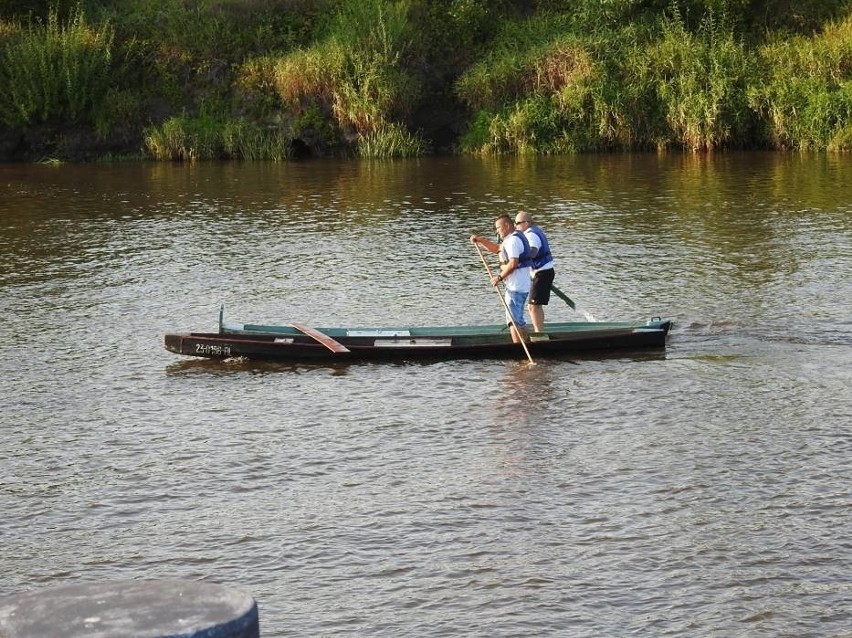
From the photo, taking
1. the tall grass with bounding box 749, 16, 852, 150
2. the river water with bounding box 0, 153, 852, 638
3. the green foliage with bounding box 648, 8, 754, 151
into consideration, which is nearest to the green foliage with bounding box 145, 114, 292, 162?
the green foliage with bounding box 648, 8, 754, 151

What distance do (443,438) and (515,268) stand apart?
407 centimetres

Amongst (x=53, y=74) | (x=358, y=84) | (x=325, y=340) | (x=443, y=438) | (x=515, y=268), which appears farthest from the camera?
(x=53, y=74)

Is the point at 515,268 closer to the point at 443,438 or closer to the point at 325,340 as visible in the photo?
the point at 325,340

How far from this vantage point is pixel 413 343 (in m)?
17.7

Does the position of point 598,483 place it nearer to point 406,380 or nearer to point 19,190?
point 406,380

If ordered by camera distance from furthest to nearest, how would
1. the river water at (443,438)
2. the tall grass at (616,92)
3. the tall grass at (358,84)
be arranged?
the tall grass at (358,84), the tall grass at (616,92), the river water at (443,438)

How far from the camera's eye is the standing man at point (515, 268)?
58.5 ft

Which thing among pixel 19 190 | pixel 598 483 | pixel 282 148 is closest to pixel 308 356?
pixel 598 483

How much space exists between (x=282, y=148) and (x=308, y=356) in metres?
25.3

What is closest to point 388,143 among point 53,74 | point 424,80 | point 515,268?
point 424,80

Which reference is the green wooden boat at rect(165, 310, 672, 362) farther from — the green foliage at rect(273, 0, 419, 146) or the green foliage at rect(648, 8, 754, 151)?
the green foliage at rect(273, 0, 419, 146)

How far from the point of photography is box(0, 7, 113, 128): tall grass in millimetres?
42375

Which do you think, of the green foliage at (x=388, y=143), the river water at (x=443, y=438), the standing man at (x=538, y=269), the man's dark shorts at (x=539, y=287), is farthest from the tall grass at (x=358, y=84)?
the man's dark shorts at (x=539, y=287)

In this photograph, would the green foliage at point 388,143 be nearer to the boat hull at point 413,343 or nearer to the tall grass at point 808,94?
the tall grass at point 808,94
